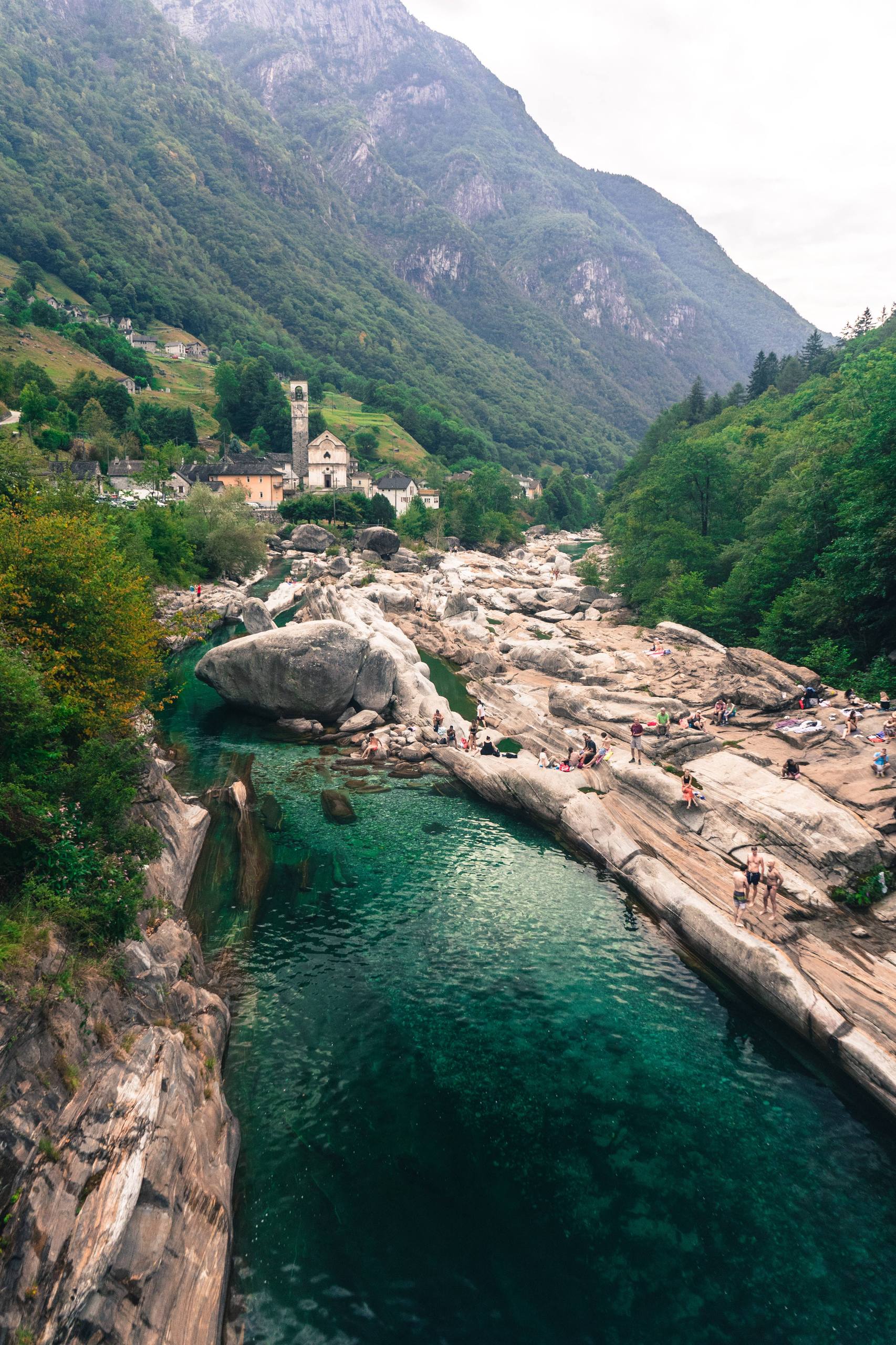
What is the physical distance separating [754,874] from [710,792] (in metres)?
4.97

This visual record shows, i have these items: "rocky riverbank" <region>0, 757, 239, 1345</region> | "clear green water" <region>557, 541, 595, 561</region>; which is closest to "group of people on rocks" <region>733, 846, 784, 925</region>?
"rocky riverbank" <region>0, 757, 239, 1345</region>

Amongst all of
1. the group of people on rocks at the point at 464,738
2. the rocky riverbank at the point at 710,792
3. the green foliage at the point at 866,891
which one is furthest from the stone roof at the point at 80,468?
the green foliage at the point at 866,891

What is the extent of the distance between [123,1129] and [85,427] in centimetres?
10285

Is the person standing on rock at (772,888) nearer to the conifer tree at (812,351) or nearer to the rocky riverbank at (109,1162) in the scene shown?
the rocky riverbank at (109,1162)

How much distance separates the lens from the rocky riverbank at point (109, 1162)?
7684 millimetres

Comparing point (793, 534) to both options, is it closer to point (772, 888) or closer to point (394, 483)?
point (772, 888)

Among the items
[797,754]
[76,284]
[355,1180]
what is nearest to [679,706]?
[797,754]

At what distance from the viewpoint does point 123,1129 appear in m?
9.48

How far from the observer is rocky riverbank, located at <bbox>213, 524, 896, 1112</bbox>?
16484 mm

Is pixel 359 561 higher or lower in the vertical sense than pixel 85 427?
lower

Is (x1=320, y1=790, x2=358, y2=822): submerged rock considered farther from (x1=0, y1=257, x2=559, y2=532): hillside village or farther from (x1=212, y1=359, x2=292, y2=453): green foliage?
(x1=212, y1=359, x2=292, y2=453): green foliage

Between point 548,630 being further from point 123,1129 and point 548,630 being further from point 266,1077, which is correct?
point 123,1129

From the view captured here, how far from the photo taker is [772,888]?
18594mm

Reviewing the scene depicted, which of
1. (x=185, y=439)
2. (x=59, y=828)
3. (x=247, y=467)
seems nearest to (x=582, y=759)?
(x=59, y=828)
